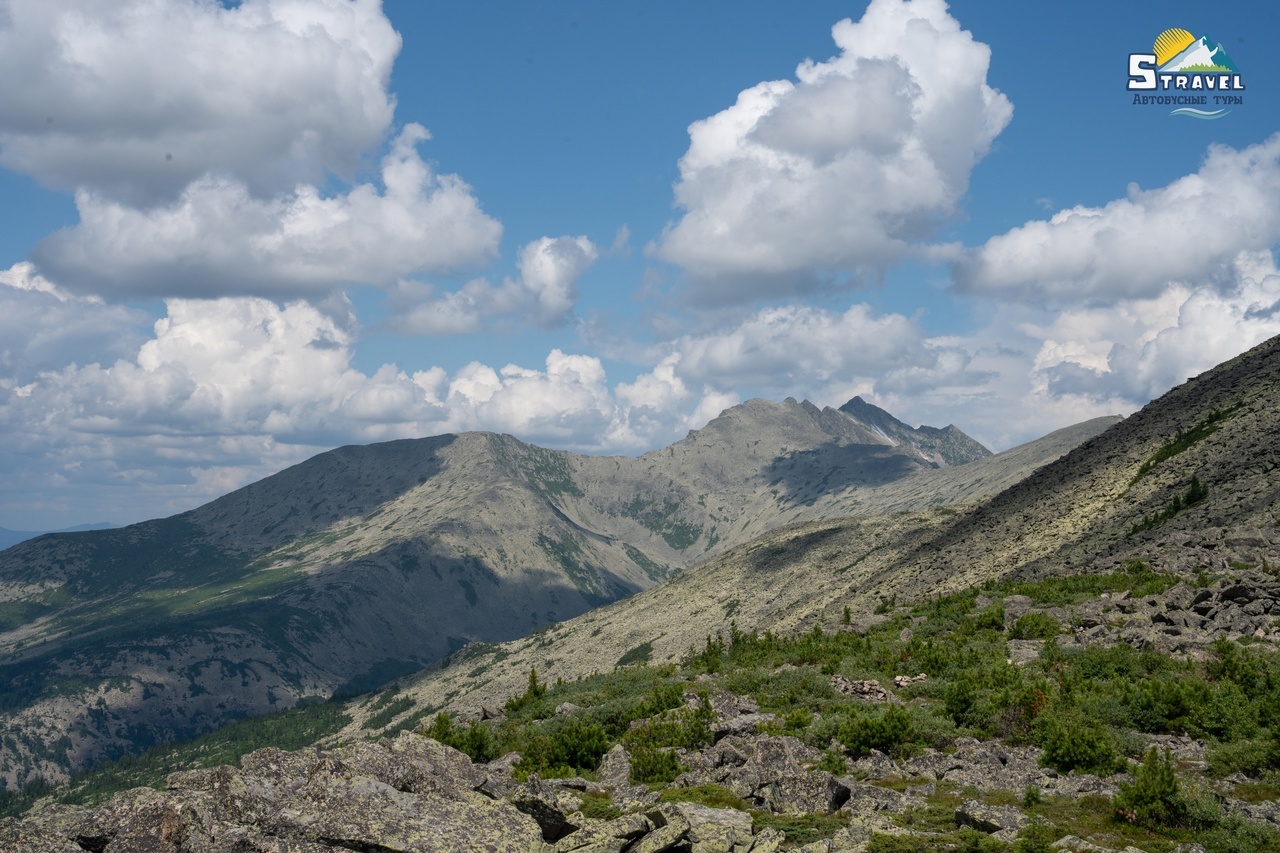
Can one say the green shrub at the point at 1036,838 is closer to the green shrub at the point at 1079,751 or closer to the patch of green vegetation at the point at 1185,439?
the green shrub at the point at 1079,751

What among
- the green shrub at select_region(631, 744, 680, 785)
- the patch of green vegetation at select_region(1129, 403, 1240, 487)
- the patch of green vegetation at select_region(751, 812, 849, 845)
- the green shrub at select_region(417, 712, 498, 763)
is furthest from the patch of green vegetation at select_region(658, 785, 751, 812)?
the patch of green vegetation at select_region(1129, 403, 1240, 487)

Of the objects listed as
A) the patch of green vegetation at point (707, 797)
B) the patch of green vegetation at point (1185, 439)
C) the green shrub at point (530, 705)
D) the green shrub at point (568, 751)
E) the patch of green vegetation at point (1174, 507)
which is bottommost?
the green shrub at point (530, 705)

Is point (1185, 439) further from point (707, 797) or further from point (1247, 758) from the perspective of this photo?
point (707, 797)

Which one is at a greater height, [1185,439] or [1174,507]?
[1185,439]

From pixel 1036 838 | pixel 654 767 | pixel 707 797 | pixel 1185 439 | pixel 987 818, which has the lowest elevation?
pixel 654 767

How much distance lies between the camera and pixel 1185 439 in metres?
87.4

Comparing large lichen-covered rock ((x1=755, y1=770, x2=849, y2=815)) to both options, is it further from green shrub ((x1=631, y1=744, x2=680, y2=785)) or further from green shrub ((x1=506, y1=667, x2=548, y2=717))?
green shrub ((x1=506, y1=667, x2=548, y2=717))

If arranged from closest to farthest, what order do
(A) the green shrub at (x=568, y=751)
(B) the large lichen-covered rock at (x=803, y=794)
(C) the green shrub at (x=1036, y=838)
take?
(C) the green shrub at (x=1036, y=838) → (B) the large lichen-covered rock at (x=803, y=794) → (A) the green shrub at (x=568, y=751)

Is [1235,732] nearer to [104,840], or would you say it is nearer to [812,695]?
[812,695]

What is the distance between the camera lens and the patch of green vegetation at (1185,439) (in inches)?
3314

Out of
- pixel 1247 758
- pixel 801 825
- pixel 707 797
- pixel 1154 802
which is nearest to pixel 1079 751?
pixel 1247 758

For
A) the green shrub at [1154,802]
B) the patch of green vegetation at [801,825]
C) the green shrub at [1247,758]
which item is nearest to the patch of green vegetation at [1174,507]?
the green shrub at [1247,758]

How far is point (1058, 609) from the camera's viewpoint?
46.3 metres

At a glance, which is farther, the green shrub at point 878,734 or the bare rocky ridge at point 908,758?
the green shrub at point 878,734
